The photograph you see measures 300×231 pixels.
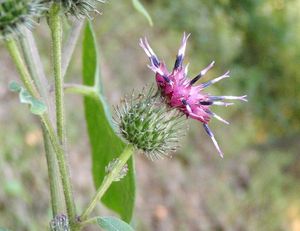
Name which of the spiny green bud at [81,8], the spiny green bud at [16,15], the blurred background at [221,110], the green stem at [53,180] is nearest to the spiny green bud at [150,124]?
the green stem at [53,180]

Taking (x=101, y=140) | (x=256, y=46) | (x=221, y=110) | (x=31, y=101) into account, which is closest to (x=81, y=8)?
(x=31, y=101)

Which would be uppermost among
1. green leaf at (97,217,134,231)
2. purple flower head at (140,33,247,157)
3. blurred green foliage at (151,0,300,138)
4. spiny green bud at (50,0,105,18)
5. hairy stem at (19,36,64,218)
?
blurred green foliage at (151,0,300,138)

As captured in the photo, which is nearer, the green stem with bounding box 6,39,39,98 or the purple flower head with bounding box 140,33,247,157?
the green stem with bounding box 6,39,39,98

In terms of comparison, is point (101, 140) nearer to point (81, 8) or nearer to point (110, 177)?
point (110, 177)

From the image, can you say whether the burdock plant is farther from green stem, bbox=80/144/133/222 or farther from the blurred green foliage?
the blurred green foliage

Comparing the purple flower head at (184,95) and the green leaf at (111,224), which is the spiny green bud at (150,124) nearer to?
the purple flower head at (184,95)

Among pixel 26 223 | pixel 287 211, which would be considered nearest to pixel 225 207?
pixel 287 211

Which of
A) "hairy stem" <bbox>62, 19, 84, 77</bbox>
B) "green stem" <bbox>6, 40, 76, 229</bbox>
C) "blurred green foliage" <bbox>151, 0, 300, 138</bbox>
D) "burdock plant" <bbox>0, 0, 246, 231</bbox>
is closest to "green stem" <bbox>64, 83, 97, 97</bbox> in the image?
"burdock plant" <bbox>0, 0, 246, 231</bbox>
